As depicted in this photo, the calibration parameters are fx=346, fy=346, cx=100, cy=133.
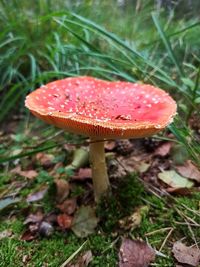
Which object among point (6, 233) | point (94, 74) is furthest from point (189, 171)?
point (94, 74)

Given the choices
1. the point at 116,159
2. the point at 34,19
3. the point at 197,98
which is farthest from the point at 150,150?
the point at 34,19

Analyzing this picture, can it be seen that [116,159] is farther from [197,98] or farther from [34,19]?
[34,19]

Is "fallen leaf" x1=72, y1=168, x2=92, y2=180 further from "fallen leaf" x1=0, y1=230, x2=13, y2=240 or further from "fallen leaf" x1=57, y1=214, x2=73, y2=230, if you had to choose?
"fallen leaf" x1=0, y1=230, x2=13, y2=240

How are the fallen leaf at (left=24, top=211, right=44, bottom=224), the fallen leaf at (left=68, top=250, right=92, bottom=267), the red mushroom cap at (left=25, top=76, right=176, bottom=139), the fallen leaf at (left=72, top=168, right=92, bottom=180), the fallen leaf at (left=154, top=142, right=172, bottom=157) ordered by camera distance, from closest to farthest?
the red mushroom cap at (left=25, top=76, right=176, bottom=139) → the fallen leaf at (left=68, top=250, right=92, bottom=267) → the fallen leaf at (left=24, top=211, right=44, bottom=224) → the fallen leaf at (left=72, top=168, right=92, bottom=180) → the fallen leaf at (left=154, top=142, right=172, bottom=157)

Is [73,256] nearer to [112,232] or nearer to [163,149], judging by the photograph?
[112,232]

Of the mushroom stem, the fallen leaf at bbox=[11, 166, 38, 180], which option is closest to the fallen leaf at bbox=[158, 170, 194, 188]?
the mushroom stem

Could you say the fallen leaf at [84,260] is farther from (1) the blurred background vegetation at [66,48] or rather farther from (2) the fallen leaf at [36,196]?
(1) the blurred background vegetation at [66,48]

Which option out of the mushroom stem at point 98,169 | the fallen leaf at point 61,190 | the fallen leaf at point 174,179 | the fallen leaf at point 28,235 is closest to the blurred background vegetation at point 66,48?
the fallen leaf at point 174,179
